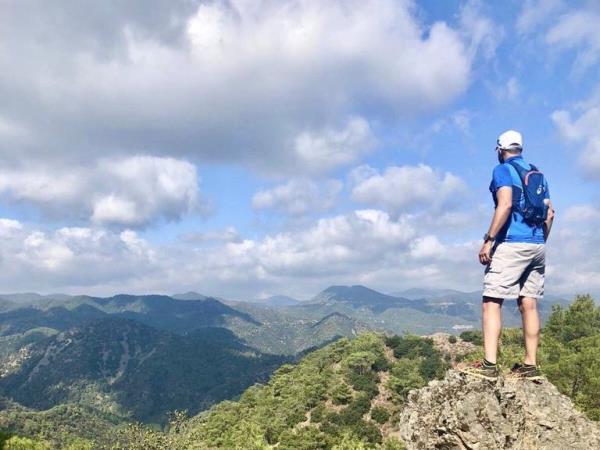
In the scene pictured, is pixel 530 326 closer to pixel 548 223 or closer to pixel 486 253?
pixel 486 253

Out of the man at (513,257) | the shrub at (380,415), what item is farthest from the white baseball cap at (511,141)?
the shrub at (380,415)

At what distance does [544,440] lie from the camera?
24.7ft

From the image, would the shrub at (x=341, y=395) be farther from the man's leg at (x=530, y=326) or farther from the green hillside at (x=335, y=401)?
the man's leg at (x=530, y=326)

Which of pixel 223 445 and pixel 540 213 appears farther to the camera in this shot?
pixel 223 445

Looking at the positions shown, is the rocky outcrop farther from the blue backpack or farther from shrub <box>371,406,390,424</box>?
shrub <box>371,406,390,424</box>

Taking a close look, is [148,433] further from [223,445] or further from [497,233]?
[497,233]

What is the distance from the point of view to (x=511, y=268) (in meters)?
7.73

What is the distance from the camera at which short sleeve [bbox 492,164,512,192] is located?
7.75 m

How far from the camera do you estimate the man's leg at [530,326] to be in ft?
25.9

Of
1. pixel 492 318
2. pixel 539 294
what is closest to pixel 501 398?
pixel 492 318

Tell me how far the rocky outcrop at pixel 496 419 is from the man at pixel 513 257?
31 centimetres

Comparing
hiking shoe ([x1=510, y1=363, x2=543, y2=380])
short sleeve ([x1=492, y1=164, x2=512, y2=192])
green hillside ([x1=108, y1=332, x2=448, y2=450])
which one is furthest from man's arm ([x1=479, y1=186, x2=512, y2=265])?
green hillside ([x1=108, y1=332, x2=448, y2=450])

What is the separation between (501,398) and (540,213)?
10.8ft

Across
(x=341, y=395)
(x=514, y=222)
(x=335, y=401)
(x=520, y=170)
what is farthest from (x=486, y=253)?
(x=335, y=401)
